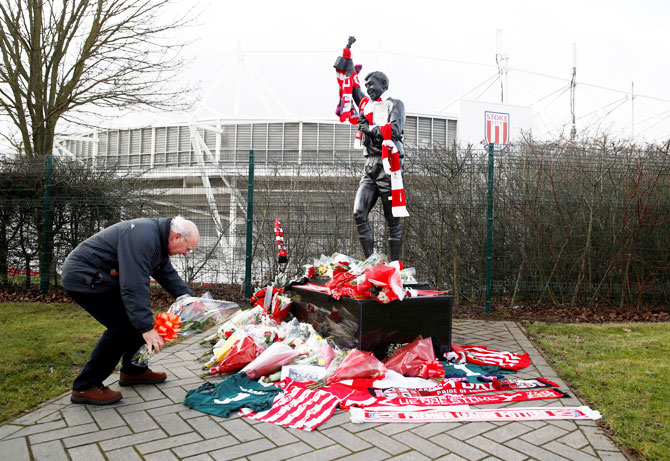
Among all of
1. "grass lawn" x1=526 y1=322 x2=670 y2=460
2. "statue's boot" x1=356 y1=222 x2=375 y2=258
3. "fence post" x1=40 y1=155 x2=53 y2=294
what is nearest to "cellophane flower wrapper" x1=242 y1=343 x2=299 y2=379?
"statue's boot" x1=356 y1=222 x2=375 y2=258

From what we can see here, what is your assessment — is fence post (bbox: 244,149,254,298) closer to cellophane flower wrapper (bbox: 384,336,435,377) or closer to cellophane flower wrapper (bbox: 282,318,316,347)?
cellophane flower wrapper (bbox: 282,318,316,347)

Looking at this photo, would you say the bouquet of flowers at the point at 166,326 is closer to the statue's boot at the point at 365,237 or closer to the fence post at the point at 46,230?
the statue's boot at the point at 365,237

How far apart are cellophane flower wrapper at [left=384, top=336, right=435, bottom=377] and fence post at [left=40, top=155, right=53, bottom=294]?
7.41 meters

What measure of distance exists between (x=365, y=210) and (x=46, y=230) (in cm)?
649

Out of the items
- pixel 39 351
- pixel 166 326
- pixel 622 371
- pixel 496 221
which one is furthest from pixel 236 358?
pixel 496 221

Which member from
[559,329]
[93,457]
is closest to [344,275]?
[93,457]

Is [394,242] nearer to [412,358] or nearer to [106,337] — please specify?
[412,358]

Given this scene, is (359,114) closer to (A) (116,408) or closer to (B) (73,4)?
(A) (116,408)

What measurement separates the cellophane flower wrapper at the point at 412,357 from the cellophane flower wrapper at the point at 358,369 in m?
0.17

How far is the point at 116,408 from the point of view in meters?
3.37

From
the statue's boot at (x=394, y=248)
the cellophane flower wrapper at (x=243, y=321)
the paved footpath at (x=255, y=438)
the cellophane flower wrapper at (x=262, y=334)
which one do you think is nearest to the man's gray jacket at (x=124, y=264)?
the paved footpath at (x=255, y=438)

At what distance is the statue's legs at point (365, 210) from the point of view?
220 inches

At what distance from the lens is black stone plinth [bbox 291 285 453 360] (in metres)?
4.26

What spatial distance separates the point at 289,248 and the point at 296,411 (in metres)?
5.22
